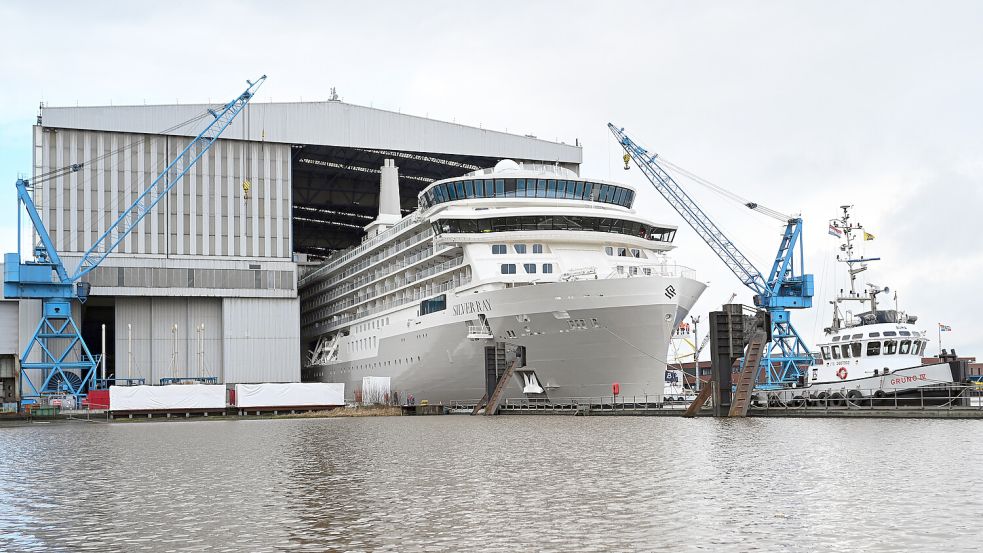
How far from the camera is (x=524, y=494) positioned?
617 inches

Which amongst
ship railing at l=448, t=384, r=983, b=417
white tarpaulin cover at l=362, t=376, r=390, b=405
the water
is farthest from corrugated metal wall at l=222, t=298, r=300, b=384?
the water

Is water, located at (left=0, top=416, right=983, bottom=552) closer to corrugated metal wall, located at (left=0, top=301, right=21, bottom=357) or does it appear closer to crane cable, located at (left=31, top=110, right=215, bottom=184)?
crane cable, located at (left=31, top=110, right=215, bottom=184)

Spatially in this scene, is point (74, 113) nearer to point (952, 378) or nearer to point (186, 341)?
point (186, 341)

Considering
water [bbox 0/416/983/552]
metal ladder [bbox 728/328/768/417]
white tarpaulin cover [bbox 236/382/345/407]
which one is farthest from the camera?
white tarpaulin cover [bbox 236/382/345/407]

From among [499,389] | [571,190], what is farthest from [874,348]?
[571,190]

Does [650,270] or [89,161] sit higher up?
[89,161]

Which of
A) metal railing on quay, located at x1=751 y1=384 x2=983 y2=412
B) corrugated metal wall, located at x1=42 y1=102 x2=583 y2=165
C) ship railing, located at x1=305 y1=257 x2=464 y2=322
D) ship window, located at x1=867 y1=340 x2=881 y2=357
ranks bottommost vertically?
metal railing on quay, located at x1=751 y1=384 x2=983 y2=412

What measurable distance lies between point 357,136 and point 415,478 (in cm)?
5917

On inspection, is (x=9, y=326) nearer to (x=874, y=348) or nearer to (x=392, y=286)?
(x=392, y=286)

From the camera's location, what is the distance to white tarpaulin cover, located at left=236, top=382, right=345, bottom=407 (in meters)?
60.8

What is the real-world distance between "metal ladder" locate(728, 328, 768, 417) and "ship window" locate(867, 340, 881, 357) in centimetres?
647

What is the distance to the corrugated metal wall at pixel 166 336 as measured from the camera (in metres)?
→ 71.2

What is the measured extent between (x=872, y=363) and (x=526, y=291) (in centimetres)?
1594

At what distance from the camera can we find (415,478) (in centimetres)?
1867
